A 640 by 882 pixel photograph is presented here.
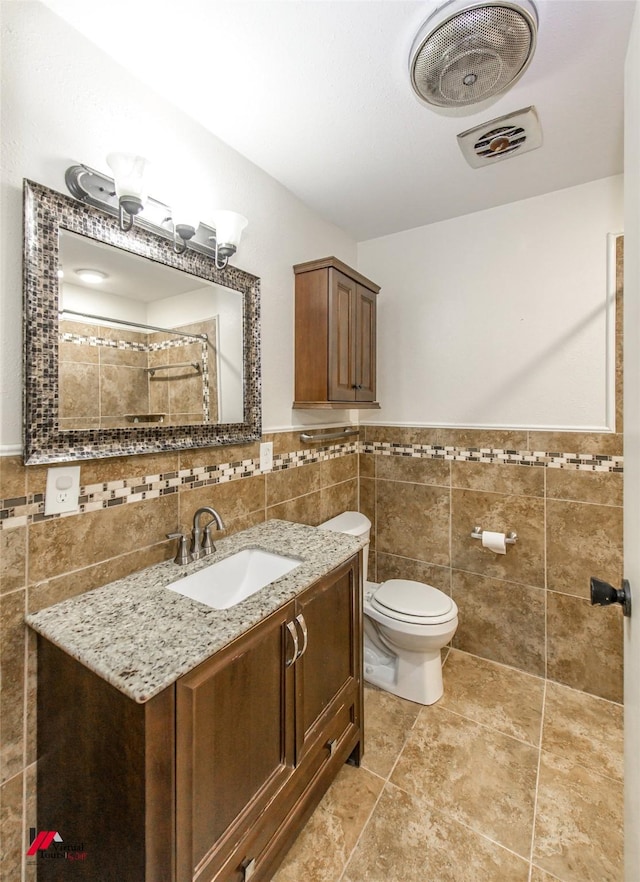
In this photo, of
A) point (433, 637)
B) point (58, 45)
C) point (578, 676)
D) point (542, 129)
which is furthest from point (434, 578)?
point (58, 45)

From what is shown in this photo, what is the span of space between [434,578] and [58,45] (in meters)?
2.68

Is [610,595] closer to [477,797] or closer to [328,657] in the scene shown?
[328,657]

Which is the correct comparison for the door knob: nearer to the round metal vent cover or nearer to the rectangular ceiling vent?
the round metal vent cover

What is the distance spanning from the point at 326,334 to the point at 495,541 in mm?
1371

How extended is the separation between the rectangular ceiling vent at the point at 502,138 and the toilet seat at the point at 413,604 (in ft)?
6.59

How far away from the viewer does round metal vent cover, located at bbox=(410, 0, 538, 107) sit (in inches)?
40.6

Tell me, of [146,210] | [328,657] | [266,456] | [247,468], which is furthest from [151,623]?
[146,210]

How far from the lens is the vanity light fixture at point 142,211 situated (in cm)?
108

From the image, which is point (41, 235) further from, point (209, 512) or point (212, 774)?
point (212, 774)

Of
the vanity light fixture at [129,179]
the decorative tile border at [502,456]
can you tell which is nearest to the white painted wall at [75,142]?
the vanity light fixture at [129,179]

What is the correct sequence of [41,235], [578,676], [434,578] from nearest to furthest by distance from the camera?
[41,235]
[578,676]
[434,578]

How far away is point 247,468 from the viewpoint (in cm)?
169

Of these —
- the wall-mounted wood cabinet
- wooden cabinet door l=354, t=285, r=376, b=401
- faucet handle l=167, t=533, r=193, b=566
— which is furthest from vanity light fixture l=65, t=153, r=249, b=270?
faucet handle l=167, t=533, r=193, b=566

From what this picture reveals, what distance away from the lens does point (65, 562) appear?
1079 mm
